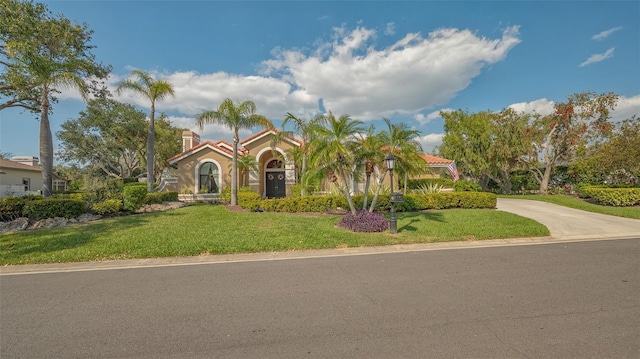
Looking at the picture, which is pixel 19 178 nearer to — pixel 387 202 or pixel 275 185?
pixel 275 185

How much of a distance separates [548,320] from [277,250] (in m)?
5.85

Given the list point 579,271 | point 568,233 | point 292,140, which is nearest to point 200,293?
point 579,271

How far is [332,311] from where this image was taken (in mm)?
4012

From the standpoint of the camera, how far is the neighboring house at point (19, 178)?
83.7 ft

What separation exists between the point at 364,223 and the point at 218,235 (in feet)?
16.2

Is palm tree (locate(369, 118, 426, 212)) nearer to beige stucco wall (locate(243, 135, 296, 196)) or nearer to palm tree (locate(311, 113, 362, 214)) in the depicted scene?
palm tree (locate(311, 113, 362, 214))

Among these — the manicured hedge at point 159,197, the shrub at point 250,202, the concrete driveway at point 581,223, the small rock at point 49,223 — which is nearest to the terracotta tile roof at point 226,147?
the manicured hedge at point 159,197

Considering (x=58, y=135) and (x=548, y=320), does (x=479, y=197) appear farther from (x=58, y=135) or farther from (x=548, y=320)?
(x=58, y=135)

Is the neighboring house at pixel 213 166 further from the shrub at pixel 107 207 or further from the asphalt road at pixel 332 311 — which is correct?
the asphalt road at pixel 332 311

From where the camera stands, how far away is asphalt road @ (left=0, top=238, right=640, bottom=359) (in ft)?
10.2

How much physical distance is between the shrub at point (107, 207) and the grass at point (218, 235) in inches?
37.7

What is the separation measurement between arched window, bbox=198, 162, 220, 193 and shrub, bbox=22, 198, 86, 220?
29.5 feet

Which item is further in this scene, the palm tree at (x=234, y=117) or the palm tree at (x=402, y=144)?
the palm tree at (x=234, y=117)

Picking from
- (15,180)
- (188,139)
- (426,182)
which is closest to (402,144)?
(426,182)
